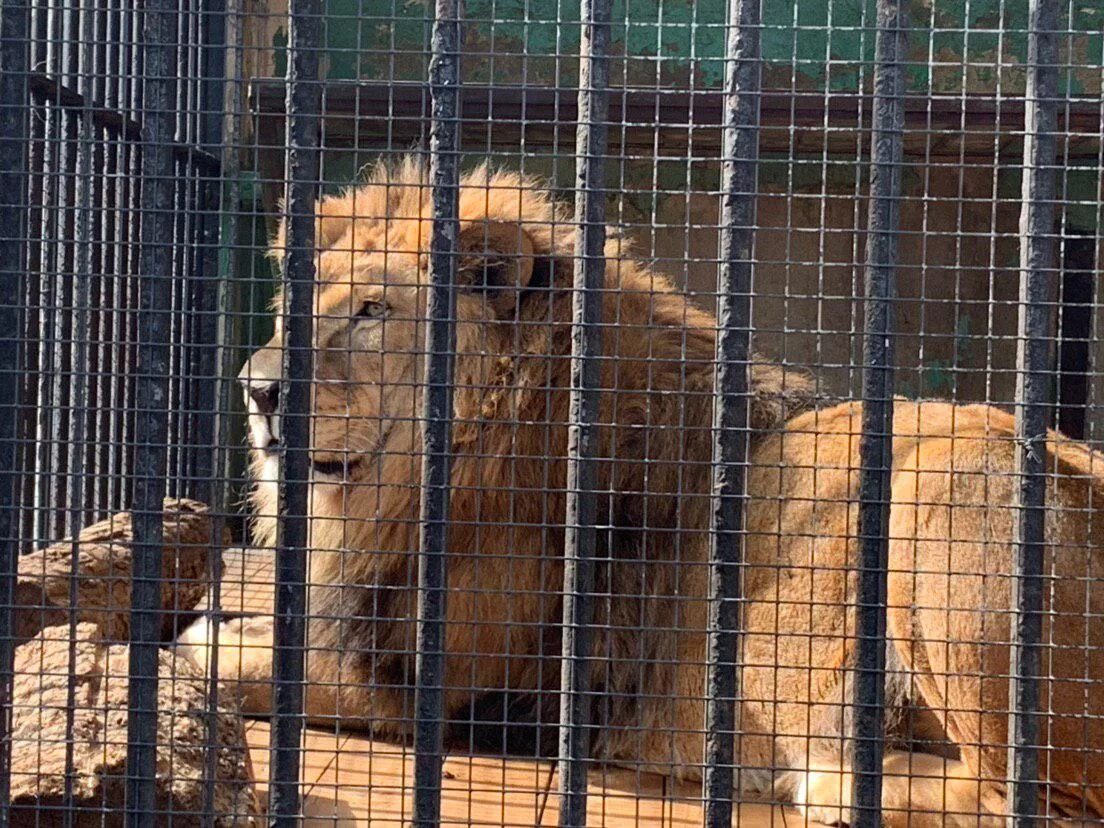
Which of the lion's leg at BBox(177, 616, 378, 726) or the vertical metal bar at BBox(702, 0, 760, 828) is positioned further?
the lion's leg at BBox(177, 616, 378, 726)

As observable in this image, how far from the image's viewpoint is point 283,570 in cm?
281

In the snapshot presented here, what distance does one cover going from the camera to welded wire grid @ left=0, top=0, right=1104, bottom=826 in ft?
9.24

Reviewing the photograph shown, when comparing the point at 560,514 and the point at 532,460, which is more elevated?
the point at 532,460

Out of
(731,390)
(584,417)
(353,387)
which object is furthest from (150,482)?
(353,387)

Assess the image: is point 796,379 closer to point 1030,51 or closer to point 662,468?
point 662,468

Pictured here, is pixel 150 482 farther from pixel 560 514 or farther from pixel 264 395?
pixel 560 514

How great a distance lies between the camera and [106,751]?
10.4 ft

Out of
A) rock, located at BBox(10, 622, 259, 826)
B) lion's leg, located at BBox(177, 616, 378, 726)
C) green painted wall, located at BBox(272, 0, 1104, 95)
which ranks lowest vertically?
lion's leg, located at BBox(177, 616, 378, 726)

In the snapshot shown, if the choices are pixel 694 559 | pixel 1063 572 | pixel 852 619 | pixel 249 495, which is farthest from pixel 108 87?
pixel 1063 572

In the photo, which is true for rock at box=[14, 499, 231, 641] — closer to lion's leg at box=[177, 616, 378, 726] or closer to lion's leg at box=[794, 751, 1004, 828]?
lion's leg at box=[177, 616, 378, 726]

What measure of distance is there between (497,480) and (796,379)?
1297 mm

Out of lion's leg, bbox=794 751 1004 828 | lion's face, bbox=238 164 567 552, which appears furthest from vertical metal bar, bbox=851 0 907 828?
lion's face, bbox=238 164 567 552

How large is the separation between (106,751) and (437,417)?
44.3 inches

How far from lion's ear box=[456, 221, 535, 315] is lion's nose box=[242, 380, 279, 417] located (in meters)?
0.63
